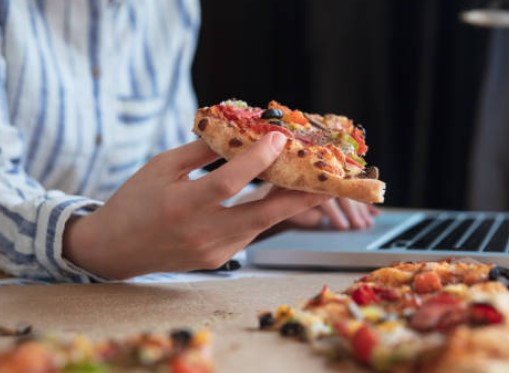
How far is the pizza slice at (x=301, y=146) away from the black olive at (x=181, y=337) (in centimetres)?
35

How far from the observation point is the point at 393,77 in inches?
132

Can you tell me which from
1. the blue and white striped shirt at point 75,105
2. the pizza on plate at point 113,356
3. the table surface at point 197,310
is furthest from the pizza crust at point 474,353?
the blue and white striped shirt at point 75,105

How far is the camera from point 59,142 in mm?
1731

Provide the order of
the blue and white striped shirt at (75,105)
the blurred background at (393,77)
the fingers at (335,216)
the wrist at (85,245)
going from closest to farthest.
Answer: the wrist at (85,245) < the blue and white striped shirt at (75,105) < the fingers at (335,216) < the blurred background at (393,77)

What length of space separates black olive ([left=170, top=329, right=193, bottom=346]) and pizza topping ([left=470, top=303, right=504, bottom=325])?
27 cm

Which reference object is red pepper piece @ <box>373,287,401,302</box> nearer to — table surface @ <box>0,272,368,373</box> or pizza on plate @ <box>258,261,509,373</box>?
pizza on plate @ <box>258,261,509,373</box>

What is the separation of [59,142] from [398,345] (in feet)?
3.56

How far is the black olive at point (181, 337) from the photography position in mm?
799

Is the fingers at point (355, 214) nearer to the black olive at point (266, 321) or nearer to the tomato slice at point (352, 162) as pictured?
the tomato slice at point (352, 162)

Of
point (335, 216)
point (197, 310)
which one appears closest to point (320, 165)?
point (197, 310)

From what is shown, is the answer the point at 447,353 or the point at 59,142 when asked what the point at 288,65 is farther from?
the point at 447,353

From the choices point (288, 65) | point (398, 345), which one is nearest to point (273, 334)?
point (398, 345)

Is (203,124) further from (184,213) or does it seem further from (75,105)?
(75,105)

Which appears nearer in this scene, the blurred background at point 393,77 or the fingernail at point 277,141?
the fingernail at point 277,141
